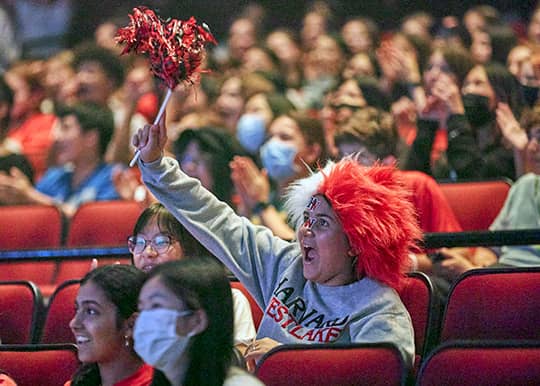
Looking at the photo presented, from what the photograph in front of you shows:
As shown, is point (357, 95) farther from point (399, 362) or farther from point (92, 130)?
point (399, 362)

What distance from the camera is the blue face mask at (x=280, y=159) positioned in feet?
A: 16.5

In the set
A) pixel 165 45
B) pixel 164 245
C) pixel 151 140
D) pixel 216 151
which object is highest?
pixel 165 45

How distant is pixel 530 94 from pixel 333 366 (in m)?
3.20

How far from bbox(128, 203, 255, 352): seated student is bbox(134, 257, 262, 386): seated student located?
0.94 metres

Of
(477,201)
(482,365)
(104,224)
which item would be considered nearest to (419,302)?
(482,365)

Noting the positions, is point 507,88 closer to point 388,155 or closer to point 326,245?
point 388,155

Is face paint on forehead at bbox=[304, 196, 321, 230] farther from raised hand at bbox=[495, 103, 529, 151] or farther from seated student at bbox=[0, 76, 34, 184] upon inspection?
seated student at bbox=[0, 76, 34, 184]

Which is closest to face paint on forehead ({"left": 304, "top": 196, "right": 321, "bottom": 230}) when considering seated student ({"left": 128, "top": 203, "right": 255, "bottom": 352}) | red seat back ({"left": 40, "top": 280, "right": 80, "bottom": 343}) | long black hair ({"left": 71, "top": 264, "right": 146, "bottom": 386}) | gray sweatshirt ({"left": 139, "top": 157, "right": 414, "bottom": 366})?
gray sweatshirt ({"left": 139, "top": 157, "right": 414, "bottom": 366})

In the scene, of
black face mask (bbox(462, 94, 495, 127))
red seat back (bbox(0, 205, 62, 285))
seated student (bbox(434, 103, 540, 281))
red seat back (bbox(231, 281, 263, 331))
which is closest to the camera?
red seat back (bbox(231, 281, 263, 331))

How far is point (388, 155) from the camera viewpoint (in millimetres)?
4387

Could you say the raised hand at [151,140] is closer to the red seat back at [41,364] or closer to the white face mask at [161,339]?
the red seat back at [41,364]

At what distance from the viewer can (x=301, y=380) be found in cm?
266

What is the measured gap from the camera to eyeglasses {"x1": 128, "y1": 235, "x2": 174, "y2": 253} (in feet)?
11.3

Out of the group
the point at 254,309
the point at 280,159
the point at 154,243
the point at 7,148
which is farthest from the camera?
the point at 7,148
